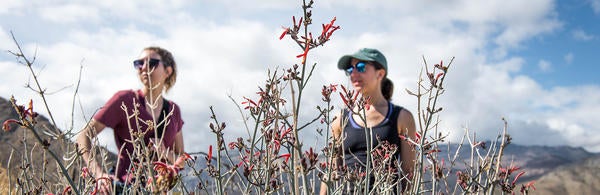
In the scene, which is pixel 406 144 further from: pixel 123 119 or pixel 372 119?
pixel 123 119

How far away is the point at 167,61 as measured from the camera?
11.3 ft

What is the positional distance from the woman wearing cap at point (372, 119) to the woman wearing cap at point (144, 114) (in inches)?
42.3

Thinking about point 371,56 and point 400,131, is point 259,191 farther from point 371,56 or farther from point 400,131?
point 371,56

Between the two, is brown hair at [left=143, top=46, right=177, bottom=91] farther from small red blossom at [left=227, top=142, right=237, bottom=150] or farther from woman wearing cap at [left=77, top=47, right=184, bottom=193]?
small red blossom at [left=227, top=142, right=237, bottom=150]

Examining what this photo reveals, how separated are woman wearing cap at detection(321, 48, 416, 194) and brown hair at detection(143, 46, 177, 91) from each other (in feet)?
4.19

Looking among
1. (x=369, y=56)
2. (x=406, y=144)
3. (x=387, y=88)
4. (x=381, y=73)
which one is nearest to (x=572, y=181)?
(x=387, y=88)

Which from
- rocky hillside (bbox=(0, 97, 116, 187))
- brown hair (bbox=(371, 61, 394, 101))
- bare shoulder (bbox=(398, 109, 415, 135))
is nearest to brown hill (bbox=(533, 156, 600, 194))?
rocky hillside (bbox=(0, 97, 116, 187))

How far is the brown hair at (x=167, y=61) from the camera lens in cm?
333

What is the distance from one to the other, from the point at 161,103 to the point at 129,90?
240 mm

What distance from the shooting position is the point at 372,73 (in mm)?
3479

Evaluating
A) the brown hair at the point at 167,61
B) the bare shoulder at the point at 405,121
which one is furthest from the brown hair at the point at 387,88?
the brown hair at the point at 167,61

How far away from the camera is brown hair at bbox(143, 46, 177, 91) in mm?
3334

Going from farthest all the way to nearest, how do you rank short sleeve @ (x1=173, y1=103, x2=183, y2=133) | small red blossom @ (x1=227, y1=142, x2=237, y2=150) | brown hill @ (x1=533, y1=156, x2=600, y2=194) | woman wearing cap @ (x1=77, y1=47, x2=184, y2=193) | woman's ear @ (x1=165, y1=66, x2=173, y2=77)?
1. brown hill @ (x1=533, y1=156, x2=600, y2=194)
2. woman's ear @ (x1=165, y1=66, x2=173, y2=77)
3. short sleeve @ (x1=173, y1=103, x2=183, y2=133)
4. woman wearing cap @ (x1=77, y1=47, x2=184, y2=193)
5. small red blossom @ (x1=227, y1=142, x2=237, y2=150)

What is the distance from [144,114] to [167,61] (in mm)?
718
